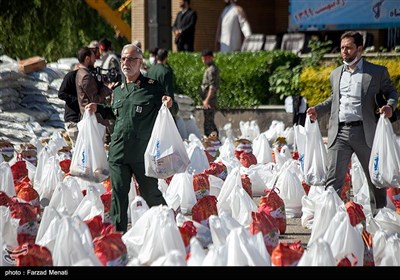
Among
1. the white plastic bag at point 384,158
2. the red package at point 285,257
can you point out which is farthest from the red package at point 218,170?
the red package at point 285,257

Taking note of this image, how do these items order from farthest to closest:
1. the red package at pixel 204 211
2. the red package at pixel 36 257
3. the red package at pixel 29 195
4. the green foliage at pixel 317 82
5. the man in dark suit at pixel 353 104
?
the green foliage at pixel 317 82 → the red package at pixel 29 195 → the man in dark suit at pixel 353 104 → the red package at pixel 204 211 → the red package at pixel 36 257

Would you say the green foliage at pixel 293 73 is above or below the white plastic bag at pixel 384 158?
above

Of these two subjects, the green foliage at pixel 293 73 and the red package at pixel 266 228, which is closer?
the red package at pixel 266 228

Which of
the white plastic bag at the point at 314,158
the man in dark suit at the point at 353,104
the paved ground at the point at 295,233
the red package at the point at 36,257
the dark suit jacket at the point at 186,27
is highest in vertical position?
the dark suit jacket at the point at 186,27

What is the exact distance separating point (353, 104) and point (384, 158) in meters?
0.56

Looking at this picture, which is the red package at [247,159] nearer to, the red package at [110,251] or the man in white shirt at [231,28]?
the red package at [110,251]

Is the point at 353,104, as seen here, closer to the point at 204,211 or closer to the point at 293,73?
the point at 204,211

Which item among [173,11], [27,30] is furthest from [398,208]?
[27,30]

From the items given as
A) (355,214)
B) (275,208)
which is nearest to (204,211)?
(275,208)

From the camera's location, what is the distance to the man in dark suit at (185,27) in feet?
78.2

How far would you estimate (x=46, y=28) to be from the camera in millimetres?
29078

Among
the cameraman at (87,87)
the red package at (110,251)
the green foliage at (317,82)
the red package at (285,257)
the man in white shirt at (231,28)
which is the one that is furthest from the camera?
the man in white shirt at (231,28)

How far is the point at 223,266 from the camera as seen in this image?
7.66 metres

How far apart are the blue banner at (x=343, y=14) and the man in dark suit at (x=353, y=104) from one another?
1088 centimetres
